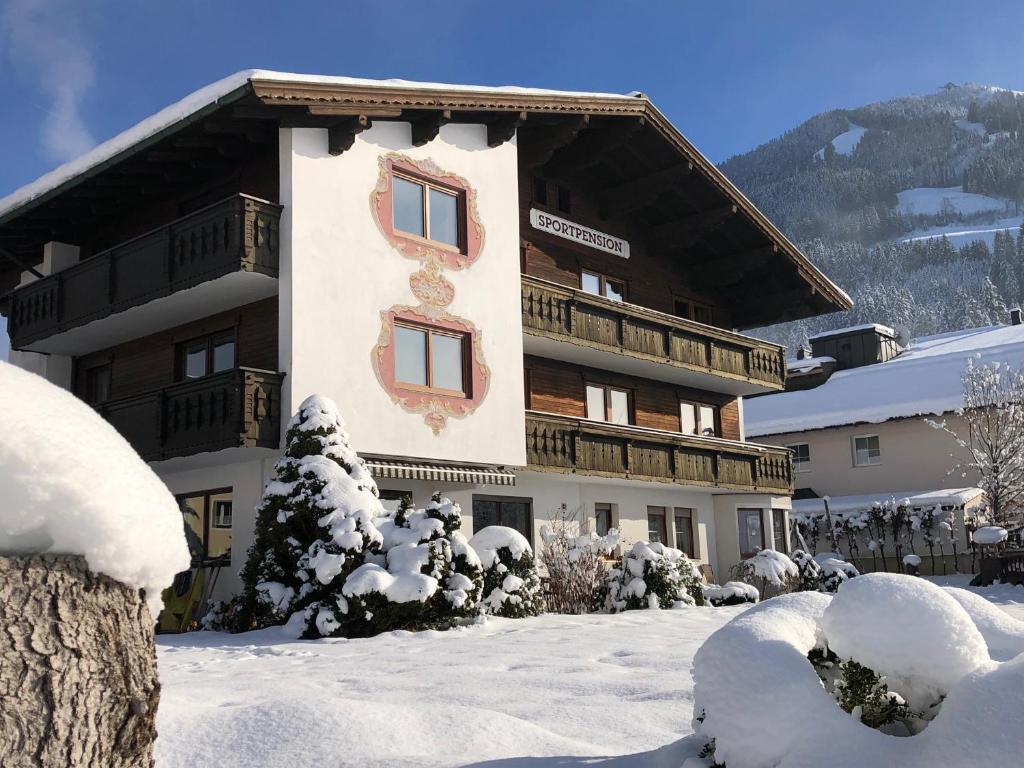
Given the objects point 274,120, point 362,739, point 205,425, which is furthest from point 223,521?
point 362,739

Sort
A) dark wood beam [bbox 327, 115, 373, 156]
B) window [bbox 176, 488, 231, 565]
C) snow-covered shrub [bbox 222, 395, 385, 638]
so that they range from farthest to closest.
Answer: window [bbox 176, 488, 231, 565]
dark wood beam [bbox 327, 115, 373, 156]
snow-covered shrub [bbox 222, 395, 385, 638]

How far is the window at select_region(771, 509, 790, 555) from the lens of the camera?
3002cm

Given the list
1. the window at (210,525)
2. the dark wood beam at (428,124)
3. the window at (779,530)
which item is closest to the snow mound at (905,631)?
the window at (210,525)

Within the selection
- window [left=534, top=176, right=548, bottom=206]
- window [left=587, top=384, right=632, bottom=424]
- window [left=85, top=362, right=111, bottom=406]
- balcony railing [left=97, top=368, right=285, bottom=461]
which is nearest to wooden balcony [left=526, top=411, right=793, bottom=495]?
window [left=587, top=384, right=632, bottom=424]

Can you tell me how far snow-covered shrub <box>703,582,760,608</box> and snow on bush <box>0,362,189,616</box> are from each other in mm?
17575

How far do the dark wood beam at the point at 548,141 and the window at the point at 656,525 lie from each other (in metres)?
8.77

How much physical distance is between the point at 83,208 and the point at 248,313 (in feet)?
18.0

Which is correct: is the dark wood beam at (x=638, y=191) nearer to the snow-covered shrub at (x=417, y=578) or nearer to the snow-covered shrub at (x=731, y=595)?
the snow-covered shrub at (x=731, y=595)

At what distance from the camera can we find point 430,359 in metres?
19.5

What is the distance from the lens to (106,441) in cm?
273

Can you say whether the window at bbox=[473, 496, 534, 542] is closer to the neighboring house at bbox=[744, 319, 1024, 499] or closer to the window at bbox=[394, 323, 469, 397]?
the window at bbox=[394, 323, 469, 397]

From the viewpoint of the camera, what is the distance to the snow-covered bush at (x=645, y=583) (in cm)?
1738

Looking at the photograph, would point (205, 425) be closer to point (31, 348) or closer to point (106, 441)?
point (31, 348)

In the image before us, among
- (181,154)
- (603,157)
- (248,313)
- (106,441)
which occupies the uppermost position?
(603,157)
